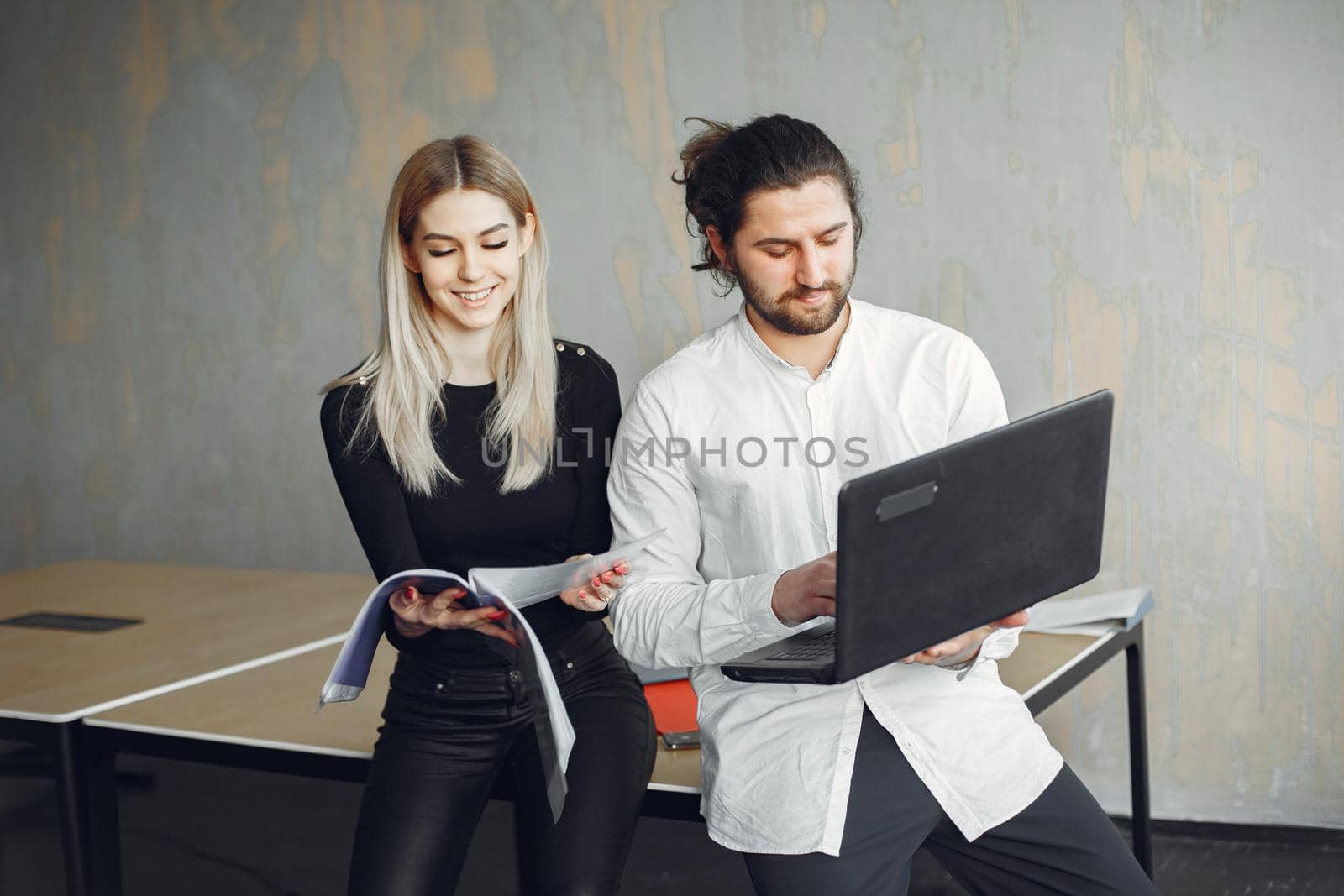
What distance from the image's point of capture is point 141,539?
170 inches

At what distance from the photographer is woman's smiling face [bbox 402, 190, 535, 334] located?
1822mm

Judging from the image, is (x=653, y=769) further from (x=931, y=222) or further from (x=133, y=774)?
(x=133, y=774)

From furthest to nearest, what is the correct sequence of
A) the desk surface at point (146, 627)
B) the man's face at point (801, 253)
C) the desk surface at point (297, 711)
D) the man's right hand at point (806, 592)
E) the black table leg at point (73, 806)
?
the desk surface at point (146, 627) → the black table leg at point (73, 806) → the desk surface at point (297, 711) → the man's face at point (801, 253) → the man's right hand at point (806, 592)

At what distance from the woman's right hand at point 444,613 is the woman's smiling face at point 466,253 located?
0.43 m

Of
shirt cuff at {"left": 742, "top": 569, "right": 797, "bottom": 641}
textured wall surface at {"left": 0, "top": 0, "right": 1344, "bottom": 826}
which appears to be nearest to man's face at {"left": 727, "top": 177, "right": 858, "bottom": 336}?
shirt cuff at {"left": 742, "top": 569, "right": 797, "bottom": 641}

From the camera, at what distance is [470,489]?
1.86 m

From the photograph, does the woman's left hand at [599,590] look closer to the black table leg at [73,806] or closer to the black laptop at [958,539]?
the black laptop at [958,539]

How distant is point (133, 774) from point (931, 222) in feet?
8.91

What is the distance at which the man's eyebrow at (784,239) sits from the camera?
5.22 ft

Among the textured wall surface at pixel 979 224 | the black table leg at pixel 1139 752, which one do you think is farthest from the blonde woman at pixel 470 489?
the textured wall surface at pixel 979 224

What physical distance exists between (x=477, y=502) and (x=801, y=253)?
0.62 metres

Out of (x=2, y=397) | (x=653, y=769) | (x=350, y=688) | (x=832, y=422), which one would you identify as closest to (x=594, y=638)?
(x=653, y=769)

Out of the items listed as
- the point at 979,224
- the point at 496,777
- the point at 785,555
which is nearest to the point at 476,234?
the point at 785,555

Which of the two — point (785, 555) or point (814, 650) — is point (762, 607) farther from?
point (785, 555)
